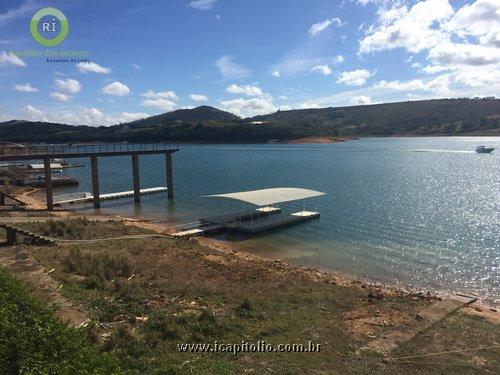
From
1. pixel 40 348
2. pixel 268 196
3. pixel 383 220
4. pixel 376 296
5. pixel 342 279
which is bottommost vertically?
pixel 342 279

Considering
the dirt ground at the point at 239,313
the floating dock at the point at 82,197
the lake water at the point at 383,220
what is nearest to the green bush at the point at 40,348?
the dirt ground at the point at 239,313

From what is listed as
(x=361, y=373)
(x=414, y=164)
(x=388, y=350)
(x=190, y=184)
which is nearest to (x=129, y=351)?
(x=361, y=373)

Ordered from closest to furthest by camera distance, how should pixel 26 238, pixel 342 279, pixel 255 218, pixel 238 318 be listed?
pixel 238 318, pixel 342 279, pixel 26 238, pixel 255 218

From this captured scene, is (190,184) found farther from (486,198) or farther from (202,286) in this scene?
(202,286)

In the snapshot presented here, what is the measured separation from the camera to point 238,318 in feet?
52.3

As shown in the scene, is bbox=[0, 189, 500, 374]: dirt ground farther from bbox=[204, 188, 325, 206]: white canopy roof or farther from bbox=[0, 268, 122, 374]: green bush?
bbox=[204, 188, 325, 206]: white canopy roof

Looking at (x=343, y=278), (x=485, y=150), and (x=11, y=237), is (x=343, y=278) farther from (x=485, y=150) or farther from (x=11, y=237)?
(x=485, y=150)

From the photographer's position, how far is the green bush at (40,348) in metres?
7.53

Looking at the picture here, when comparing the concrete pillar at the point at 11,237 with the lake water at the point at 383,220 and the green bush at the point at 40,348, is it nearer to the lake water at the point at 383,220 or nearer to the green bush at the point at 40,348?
the lake water at the point at 383,220

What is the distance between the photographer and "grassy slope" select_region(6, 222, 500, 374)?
12.6 metres

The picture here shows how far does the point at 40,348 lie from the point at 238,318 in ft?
28.1

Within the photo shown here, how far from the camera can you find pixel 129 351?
474 inches

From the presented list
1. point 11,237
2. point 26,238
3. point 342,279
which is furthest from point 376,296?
point 26,238

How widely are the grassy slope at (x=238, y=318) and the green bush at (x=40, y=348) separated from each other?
84.0 inches
